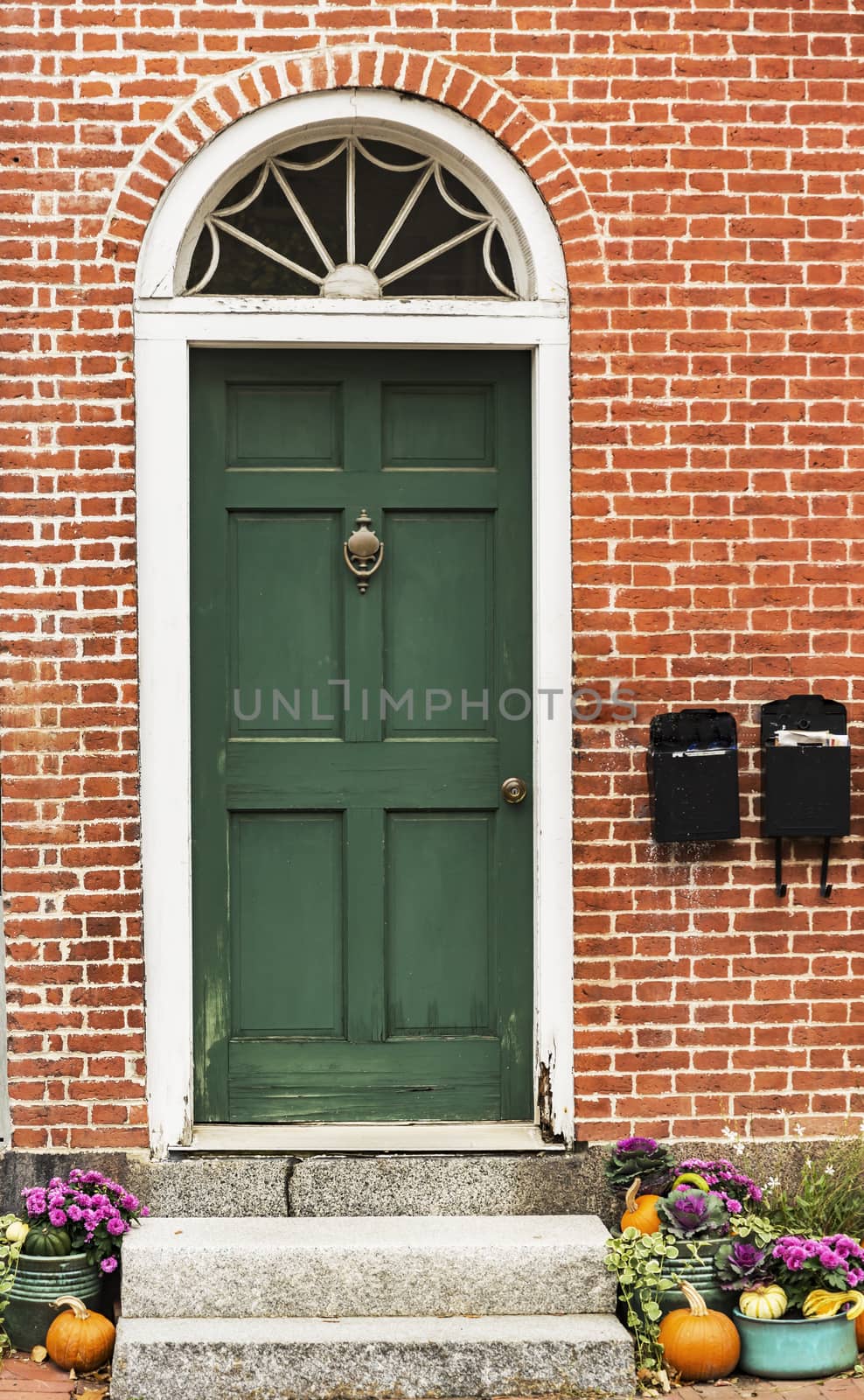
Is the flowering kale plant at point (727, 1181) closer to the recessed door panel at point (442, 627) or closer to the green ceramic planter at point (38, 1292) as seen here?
the recessed door panel at point (442, 627)

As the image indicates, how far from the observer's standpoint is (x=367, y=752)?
4.67m

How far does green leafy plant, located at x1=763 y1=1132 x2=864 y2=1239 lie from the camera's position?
438 cm

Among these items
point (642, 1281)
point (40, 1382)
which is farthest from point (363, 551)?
point (40, 1382)

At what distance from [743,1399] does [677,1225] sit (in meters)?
0.48

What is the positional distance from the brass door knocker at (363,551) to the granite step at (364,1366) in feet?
7.44

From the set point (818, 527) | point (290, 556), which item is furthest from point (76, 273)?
point (818, 527)

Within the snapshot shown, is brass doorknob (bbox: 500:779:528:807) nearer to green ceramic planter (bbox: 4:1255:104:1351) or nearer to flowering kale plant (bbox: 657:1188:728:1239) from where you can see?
flowering kale plant (bbox: 657:1188:728:1239)

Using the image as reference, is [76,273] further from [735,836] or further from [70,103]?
[735,836]

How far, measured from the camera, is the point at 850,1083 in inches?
181

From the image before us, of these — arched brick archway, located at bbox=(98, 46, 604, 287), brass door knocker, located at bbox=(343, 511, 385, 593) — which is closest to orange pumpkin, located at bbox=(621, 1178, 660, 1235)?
brass door knocker, located at bbox=(343, 511, 385, 593)

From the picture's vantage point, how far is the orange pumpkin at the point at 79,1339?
4027 millimetres

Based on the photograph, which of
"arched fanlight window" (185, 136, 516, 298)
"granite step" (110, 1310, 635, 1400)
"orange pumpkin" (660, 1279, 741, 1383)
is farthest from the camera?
"arched fanlight window" (185, 136, 516, 298)

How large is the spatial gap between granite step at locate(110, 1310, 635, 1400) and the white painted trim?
10.2 ft

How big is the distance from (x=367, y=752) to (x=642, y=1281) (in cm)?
180
